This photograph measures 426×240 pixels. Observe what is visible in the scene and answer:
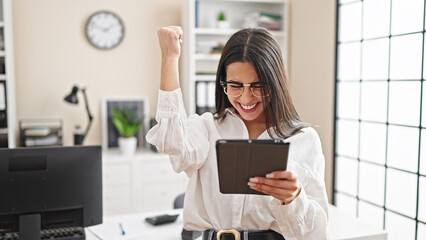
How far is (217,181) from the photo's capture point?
1.39 meters

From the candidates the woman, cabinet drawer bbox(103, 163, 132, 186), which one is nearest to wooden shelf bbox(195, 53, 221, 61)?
cabinet drawer bbox(103, 163, 132, 186)

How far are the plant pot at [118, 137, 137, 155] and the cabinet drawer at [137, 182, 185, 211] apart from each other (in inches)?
13.7

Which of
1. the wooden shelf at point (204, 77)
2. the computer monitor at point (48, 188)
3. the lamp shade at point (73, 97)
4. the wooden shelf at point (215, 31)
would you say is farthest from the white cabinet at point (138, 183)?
the computer monitor at point (48, 188)

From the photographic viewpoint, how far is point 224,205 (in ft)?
4.56

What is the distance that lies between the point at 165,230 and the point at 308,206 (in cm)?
90

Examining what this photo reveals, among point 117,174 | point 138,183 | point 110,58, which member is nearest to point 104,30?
point 110,58

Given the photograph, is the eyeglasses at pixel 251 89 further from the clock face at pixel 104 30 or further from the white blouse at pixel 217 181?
the clock face at pixel 104 30

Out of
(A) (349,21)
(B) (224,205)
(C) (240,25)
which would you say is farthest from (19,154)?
(C) (240,25)

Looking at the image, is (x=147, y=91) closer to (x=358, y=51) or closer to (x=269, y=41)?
(x=358, y=51)

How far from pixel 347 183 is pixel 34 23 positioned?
9.93 feet

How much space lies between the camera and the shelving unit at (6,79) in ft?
11.2

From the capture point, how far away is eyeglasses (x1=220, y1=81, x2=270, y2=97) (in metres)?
1.29

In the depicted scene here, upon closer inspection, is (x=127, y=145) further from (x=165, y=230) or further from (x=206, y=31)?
(x=165, y=230)

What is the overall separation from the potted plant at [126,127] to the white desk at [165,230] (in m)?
1.71
